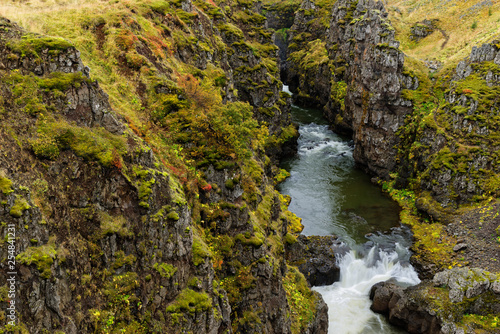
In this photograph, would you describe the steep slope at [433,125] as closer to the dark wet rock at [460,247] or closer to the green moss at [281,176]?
the dark wet rock at [460,247]

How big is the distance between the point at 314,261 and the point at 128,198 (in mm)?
23769

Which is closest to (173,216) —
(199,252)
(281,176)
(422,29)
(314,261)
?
(199,252)

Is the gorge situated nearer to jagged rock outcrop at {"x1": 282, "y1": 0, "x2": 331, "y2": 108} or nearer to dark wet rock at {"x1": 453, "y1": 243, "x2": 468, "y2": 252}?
dark wet rock at {"x1": 453, "y1": 243, "x2": 468, "y2": 252}

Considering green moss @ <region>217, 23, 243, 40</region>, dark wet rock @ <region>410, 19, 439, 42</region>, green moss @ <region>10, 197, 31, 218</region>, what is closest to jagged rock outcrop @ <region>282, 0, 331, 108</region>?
dark wet rock @ <region>410, 19, 439, 42</region>

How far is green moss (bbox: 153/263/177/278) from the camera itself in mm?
16578

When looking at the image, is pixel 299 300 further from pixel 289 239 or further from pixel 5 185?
pixel 5 185

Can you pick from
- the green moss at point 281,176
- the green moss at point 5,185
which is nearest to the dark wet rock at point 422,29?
the green moss at point 281,176

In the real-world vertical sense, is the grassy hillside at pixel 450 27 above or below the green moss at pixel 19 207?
above

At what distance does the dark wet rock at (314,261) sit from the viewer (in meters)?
34.0

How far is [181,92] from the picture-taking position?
83.8 ft

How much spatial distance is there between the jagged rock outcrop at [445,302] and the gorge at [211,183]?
122 millimetres

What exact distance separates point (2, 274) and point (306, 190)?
141 feet

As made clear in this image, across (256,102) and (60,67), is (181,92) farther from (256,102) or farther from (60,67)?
(256,102)

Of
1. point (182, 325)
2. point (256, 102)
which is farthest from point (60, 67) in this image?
point (256, 102)
